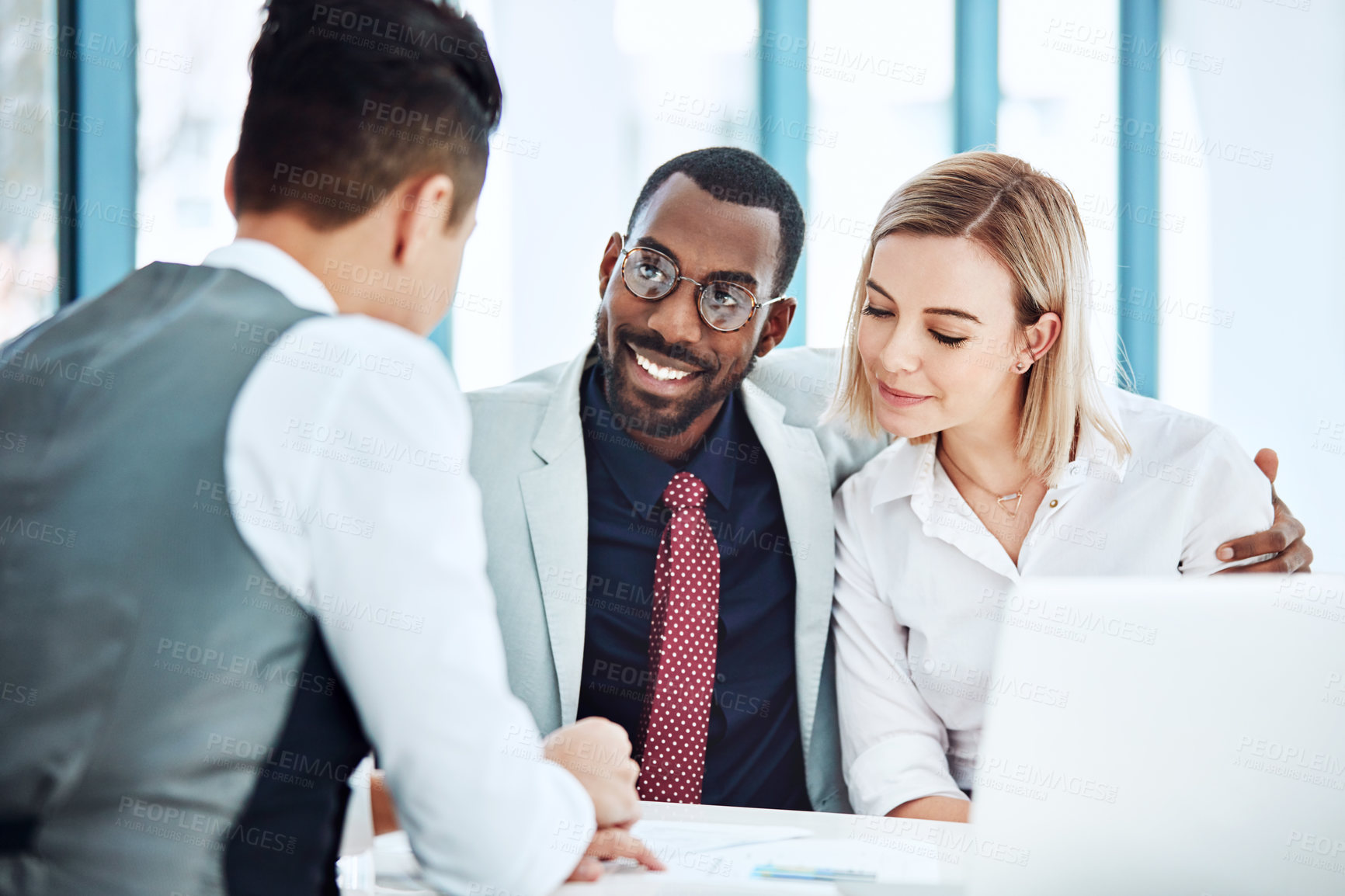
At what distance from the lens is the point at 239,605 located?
0.81m

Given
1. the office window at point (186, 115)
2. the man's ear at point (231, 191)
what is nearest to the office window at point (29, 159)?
the office window at point (186, 115)

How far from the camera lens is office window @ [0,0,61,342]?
3141 millimetres

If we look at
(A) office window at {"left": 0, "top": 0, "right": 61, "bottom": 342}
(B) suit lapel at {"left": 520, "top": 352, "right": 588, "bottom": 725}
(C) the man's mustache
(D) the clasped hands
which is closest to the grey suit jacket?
(B) suit lapel at {"left": 520, "top": 352, "right": 588, "bottom": 725}

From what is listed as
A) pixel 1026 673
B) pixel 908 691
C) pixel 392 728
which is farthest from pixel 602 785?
pixel 908 691

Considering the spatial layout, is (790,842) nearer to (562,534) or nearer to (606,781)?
(606,781)

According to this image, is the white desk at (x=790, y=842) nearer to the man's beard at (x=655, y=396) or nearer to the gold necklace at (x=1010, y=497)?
the gold necklace at (x=1010, y=497)

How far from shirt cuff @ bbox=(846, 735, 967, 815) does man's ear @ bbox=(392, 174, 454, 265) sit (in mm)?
1117

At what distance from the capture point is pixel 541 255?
12.0ft

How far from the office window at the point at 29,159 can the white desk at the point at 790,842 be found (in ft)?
8.82

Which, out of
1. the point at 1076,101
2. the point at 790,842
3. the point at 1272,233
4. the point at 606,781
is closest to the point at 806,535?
the point at 790,842

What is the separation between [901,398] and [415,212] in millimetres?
1002

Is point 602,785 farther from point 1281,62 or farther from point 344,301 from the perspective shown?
point 1281,62

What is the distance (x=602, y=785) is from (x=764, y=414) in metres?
1.00

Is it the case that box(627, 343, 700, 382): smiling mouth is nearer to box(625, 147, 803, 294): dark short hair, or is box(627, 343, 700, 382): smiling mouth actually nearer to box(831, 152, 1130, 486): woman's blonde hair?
box(625, 147, 803, 294): dark short hair
